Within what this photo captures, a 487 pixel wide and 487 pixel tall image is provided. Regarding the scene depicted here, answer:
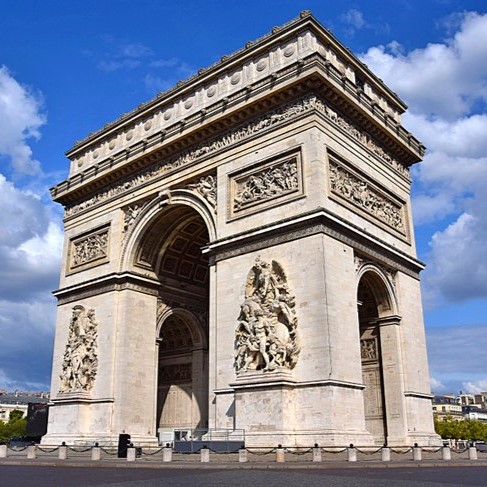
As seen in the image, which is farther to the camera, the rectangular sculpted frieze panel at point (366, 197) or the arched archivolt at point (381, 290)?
the arched archivolt at point (381, 290)

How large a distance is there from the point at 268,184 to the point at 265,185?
6.2 inches

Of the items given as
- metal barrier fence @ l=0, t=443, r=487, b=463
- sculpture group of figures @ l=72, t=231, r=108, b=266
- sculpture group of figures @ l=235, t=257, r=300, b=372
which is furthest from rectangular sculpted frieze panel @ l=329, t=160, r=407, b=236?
sculpture group of figures @ l=72, t=231, r=108, b=266

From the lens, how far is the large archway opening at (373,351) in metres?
24.0

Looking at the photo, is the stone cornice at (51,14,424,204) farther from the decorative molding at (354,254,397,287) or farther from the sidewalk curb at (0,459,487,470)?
the sidewalk curb at (0,459,487,470)

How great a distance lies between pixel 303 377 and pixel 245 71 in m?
13.0

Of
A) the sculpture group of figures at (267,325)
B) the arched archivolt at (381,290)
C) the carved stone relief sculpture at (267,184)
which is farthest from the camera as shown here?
the arched archivolt at (381,290)

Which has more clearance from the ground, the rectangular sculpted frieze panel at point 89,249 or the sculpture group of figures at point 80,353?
the rectangular sculpted frieze panel at point 89,249

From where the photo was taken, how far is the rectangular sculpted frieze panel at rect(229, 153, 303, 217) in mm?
22391

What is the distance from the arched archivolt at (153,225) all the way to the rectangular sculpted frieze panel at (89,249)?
5.30 ft

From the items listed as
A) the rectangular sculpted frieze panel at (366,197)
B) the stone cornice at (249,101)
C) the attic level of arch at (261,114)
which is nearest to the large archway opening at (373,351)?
the rectangular sculpted frieze panel at (366,197)

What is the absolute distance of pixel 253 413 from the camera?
20.2m

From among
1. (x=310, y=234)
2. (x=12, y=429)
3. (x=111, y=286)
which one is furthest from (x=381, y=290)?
(x=12, y=429)

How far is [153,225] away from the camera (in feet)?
92.8

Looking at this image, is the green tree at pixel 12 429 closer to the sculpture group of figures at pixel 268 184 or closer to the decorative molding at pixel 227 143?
the decorative molding at pixel 227 143
